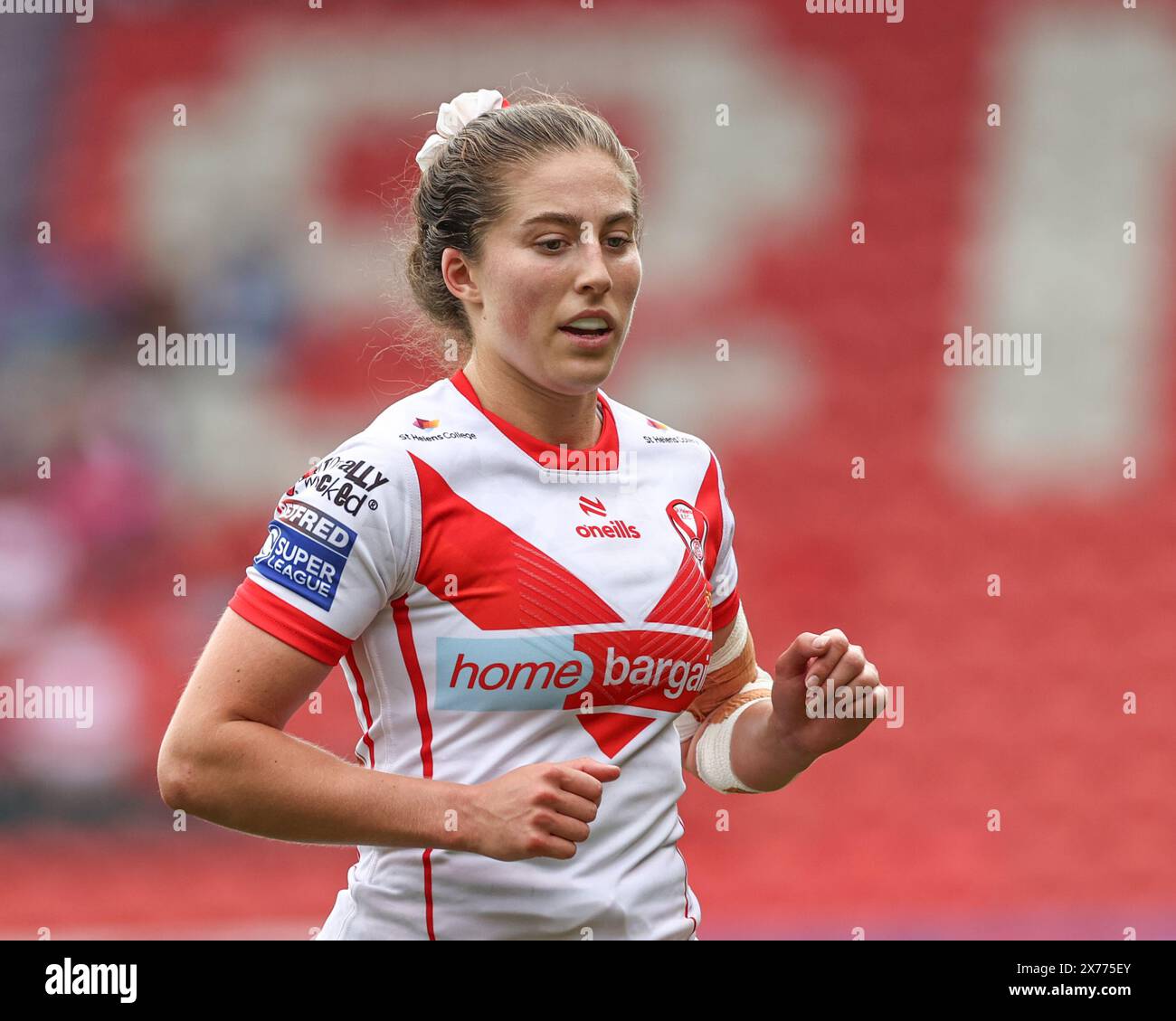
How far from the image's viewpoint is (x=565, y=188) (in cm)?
180

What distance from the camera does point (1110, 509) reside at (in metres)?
5.19

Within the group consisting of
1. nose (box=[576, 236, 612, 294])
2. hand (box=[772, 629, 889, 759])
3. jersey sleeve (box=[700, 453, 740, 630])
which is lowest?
hand (box=[772, 629, 889, 759])

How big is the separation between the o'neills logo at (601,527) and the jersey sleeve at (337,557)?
23cm

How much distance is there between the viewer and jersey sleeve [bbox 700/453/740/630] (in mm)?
1997

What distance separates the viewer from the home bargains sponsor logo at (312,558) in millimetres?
1624

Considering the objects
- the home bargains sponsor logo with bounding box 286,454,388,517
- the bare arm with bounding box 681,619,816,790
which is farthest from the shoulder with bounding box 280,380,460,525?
the bare arm with bounding box 681,619,816,790

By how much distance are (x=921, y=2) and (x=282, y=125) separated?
8.27 feet

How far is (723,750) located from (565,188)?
820mm

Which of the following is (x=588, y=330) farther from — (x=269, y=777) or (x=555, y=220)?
(x=269, y=777)

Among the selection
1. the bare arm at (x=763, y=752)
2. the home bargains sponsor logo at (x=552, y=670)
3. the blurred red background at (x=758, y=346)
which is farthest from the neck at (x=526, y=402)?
the blurred red background at (x=758, y=346)

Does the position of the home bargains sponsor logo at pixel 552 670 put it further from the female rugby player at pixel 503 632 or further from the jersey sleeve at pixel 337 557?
the jersey sleeve at pixel 337 557

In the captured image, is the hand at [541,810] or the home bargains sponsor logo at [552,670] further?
the home bargains sponsor logo at [552,670]

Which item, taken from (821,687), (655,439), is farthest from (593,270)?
(821,687)

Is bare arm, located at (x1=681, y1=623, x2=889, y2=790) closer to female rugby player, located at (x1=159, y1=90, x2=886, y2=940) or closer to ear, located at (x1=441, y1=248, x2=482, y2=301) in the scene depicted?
female rugby player, located at (x1=159, y1=90, x2=886, y2=940)
